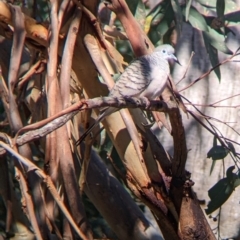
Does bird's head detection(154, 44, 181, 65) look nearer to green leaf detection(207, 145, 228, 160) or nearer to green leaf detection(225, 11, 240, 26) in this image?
green leaf detection(225, 11, 240, 26)

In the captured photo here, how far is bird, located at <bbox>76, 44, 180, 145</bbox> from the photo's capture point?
3.17 meters

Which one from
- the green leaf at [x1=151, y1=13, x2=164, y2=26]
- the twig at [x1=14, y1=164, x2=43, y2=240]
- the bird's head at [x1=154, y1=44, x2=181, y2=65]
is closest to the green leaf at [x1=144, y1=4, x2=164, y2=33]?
the green leaf at [x1=151, y1=13, x2=164, y2=26]

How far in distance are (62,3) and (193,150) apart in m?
1.76

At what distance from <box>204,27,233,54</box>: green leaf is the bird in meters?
0.23

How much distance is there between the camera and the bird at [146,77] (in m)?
3.17

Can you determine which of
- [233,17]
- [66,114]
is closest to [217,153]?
[233,17]

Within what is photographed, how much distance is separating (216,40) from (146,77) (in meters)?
0.39

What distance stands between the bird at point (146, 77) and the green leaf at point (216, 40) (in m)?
0.23

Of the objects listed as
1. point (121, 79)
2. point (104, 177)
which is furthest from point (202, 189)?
point (121, 79)

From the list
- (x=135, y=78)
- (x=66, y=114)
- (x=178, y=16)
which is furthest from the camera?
(x=135, y=78)

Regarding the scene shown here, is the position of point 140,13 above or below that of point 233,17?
above

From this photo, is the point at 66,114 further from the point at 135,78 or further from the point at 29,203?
the point at 135,78

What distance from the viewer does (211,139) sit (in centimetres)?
444

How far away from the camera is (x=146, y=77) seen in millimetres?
3523
